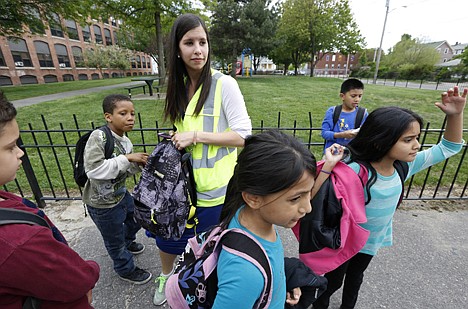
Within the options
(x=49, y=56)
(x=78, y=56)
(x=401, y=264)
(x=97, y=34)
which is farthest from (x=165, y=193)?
(x=97, y=34)

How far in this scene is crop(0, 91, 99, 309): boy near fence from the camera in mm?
751

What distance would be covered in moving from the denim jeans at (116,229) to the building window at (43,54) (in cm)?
3638

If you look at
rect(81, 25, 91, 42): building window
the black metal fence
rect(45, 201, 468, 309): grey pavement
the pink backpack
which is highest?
rect(81, 25, 91, 42): building window

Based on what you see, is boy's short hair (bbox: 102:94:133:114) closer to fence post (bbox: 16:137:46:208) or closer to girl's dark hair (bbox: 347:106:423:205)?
girl's dark hair (bbox: 347:106:423:205)

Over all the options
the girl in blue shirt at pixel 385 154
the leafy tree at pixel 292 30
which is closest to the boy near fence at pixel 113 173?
the girl in blue shirt at pixel 385 154

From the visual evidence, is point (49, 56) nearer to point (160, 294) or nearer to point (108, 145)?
point (108, 145)

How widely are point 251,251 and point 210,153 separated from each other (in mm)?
738

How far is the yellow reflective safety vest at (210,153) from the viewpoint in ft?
4.91

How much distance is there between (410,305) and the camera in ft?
6.58

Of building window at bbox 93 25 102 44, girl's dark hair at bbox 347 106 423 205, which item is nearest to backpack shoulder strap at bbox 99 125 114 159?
girl's dark hair at bbox 347 106 423 205

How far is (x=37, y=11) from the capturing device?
609 inches

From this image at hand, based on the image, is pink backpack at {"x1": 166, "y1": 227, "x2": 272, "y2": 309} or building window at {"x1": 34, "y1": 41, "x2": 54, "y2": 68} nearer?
pink backpack at {"x1": 166, "y1": 227, "x2": 272, "y2": 309}

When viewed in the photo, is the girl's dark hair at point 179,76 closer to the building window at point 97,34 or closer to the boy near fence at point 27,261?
the boy near fence at point 27,261

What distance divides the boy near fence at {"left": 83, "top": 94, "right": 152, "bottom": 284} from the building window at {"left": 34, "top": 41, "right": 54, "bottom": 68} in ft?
119
